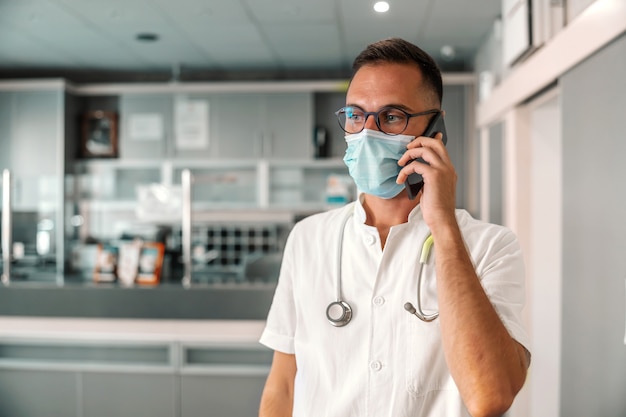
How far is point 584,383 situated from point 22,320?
215 centimetres

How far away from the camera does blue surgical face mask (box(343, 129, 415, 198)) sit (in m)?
1.07

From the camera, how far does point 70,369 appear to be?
263 cm

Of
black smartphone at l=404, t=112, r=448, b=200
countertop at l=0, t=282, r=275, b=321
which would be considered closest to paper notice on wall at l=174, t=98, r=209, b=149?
countertop at l=0, t=282, r=275, b=321

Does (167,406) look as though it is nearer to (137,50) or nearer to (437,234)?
(437,234)

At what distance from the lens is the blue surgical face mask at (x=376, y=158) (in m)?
1.07

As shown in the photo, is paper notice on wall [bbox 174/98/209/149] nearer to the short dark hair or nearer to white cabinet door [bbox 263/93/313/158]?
white cabinet door [bbox 263/93/313/158]

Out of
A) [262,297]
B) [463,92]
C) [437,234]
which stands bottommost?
[262,297]

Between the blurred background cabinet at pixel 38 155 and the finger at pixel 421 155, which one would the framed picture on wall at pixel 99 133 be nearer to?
the blurred background cabinet at pixel 38 155

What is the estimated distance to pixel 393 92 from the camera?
41.7 inches

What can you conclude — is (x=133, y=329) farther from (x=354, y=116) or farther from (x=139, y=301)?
(x=354, y=116)

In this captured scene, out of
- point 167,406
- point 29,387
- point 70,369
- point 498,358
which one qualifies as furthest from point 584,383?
point 29,387

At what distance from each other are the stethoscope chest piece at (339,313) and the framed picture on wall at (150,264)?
1797 mm

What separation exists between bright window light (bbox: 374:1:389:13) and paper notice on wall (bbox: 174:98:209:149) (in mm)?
2968

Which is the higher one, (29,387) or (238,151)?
(238,151)
